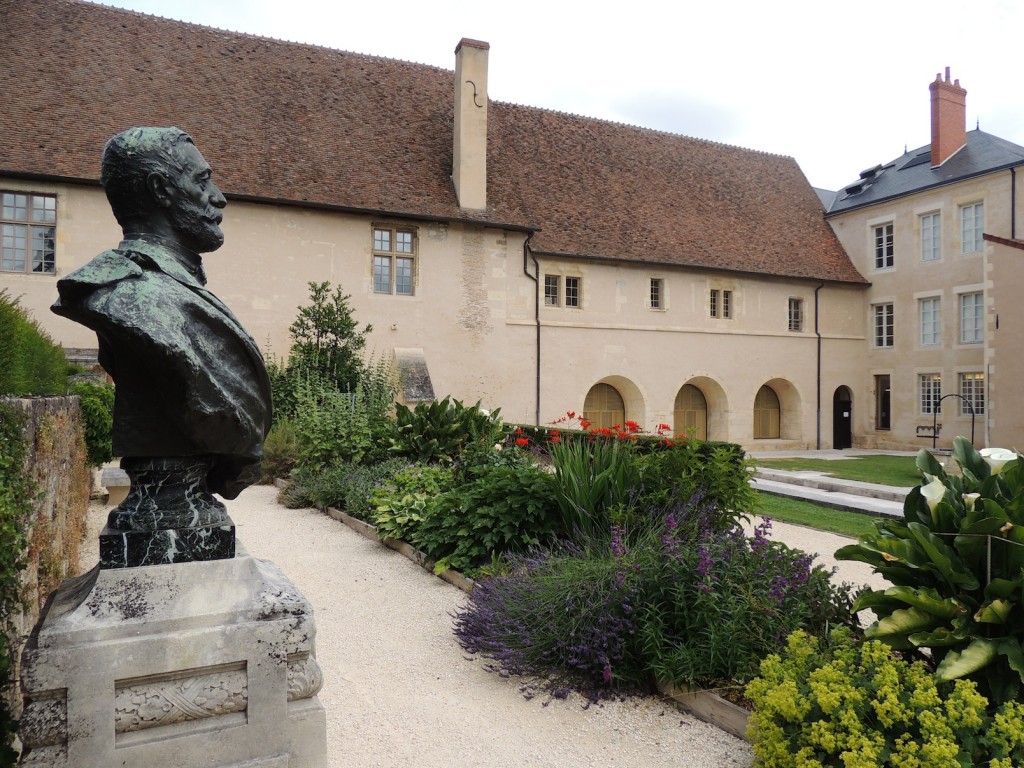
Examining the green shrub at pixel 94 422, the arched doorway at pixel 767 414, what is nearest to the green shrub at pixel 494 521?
the green shrub at pixel 94 422

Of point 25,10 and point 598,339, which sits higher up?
point 25,10

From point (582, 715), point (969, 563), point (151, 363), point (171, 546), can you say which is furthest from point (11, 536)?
point (969, 563)

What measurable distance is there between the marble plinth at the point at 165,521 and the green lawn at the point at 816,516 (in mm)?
6817

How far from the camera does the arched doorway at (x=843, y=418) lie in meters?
23.2

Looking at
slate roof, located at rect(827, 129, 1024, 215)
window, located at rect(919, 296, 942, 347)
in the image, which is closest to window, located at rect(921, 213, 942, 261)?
slate roof, located at rect(827, 129, 1024, 215)

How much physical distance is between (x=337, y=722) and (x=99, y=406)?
5.91 meters

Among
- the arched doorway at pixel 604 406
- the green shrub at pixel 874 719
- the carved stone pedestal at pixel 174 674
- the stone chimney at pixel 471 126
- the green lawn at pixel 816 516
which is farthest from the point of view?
the arched doorway at pixel 604 406

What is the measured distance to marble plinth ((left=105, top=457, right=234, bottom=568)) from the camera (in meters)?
2.43

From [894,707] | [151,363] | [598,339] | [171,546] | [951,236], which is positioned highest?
[951,236]

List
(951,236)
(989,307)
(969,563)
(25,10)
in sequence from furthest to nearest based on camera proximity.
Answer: (951,236), (989,307), (25,10), (969,563)

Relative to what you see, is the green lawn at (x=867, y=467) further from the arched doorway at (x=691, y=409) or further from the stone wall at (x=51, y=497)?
the stone wall at (x=51, y=497)

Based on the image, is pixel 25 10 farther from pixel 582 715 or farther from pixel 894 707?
pixel 894 707

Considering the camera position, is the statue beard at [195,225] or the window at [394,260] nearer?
the statue beard at [195,225]

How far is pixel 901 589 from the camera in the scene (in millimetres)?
3186
